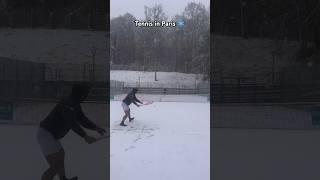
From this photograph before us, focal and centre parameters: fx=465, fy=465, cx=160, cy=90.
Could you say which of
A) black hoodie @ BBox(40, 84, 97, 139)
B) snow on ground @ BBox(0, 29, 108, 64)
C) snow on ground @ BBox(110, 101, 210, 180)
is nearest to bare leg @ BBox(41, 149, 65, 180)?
black hoodie @ BBox(40, 84, 97, 139)

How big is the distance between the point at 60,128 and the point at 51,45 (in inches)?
27.0

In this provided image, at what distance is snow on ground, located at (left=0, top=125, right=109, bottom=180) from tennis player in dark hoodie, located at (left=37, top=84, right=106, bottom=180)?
0.06 metres

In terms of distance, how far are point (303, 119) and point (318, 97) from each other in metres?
0.22

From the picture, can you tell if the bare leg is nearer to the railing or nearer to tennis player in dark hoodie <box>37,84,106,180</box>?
tennis player in dark hoodie <box>37,84,106,180</box>

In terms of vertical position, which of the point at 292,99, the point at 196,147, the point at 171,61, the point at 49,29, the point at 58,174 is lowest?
the point at 58,174

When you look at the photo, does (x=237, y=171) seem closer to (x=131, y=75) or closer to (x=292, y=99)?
(x=292, y=99)

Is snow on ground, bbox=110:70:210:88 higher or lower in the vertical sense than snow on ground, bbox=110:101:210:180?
higher

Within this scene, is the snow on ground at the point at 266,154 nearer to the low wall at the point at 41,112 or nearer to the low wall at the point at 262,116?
the low wall at the point at 262,116

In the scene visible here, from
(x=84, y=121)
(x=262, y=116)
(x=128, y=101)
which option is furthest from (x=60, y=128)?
(x=262, y=116)

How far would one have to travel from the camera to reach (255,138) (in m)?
3.68

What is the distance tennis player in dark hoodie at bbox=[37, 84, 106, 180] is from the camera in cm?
373

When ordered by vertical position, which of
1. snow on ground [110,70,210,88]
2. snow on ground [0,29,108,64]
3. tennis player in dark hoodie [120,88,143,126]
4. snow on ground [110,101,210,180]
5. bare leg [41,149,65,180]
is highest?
snow on ground [0,29,108,64]

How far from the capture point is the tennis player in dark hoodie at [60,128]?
3728 mm

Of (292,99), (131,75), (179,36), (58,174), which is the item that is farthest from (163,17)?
(58,174)
